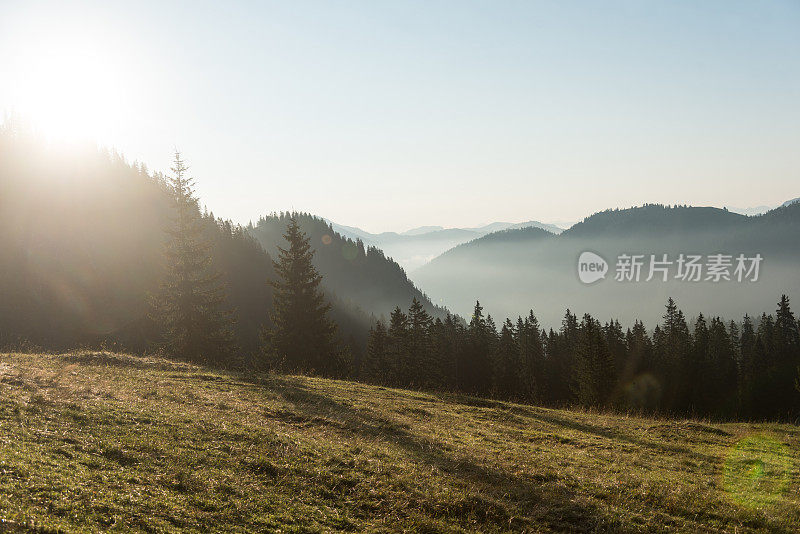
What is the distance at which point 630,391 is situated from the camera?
70.6 meters

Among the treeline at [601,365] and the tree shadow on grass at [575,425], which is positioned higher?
the tree shadow on grass at [575,425]

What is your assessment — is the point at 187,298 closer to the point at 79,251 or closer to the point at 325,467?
the point at 325,467

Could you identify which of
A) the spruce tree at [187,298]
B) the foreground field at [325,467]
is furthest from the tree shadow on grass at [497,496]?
the spruce tree at [187,298]

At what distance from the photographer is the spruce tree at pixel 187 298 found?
3669cm

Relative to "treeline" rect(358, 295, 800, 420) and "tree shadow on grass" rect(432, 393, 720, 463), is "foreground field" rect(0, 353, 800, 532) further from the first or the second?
"treeline" rect(358, 295, 800, 420)

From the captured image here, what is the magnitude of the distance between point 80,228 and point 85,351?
8636 cm

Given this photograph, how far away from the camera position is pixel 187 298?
36969 millimetres

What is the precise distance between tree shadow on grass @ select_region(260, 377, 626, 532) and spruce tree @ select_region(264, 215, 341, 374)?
27406mm

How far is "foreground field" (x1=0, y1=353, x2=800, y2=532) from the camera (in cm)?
786

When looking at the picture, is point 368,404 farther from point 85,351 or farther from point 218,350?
point 218,350

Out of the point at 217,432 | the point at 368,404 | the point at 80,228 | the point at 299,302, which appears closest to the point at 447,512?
the point at 217,432

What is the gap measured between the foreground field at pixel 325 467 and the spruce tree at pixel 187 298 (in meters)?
17.0

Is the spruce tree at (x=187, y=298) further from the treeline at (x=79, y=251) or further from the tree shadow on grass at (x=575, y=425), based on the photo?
the tree shadow on grass at (x=575, y=425)

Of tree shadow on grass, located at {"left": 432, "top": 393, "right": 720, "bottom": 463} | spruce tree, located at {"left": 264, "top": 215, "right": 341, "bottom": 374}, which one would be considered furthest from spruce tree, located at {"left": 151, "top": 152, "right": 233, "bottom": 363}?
tree shadow on grass, located at {"left": 432, "top": 393, "right": 720, "bottom": 463}
